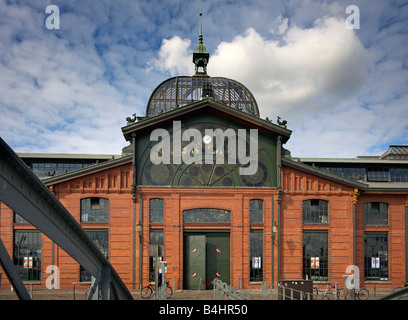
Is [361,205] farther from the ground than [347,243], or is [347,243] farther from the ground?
[361,205]

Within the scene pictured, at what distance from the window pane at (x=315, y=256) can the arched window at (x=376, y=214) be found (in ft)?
12.4

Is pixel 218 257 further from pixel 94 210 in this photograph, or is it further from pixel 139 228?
pixel 94 210

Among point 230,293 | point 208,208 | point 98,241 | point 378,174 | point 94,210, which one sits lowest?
point 98,241

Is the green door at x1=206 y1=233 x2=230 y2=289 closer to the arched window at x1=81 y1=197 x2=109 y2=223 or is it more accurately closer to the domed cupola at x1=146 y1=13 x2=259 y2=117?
the arched window at x1=81 y1=197 x2=109 y2=223

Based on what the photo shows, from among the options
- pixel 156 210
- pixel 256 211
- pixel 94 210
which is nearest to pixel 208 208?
pixel 256 211

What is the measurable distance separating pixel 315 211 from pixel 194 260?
913 centimetres

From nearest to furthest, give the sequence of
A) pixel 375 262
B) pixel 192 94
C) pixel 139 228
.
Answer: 1. pixel 139 228
2. pixel 375 262
3. pixel 192 94

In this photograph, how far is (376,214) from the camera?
22.6 m
